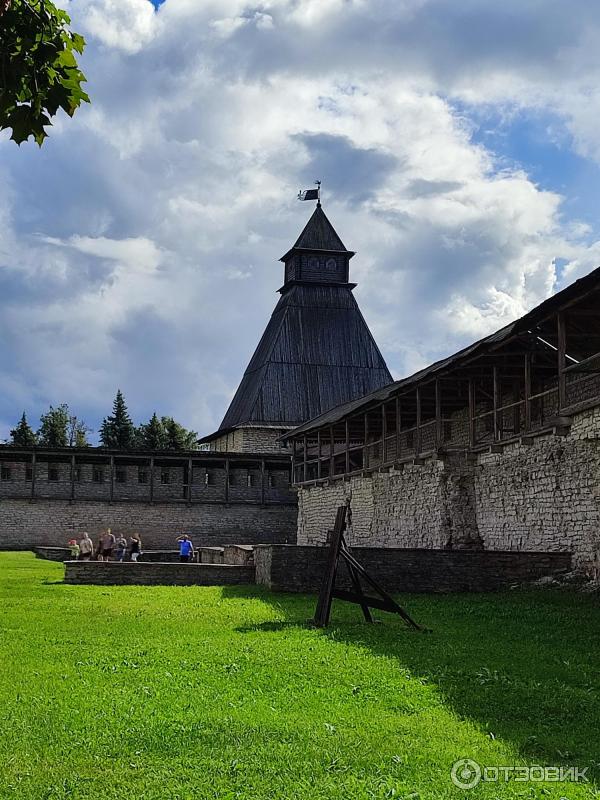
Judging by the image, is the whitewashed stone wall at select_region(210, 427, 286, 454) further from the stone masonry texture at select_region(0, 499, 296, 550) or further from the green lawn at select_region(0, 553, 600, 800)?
the green lawn at select_region(0, 553, 600, 800)

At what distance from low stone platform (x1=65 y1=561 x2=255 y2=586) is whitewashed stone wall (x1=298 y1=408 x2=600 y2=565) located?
507cm

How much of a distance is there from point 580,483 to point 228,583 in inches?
248

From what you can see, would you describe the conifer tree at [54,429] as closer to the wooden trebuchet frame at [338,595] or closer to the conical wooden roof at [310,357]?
the conical wooden roof at [310,357]

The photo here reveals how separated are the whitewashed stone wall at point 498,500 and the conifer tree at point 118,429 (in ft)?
125

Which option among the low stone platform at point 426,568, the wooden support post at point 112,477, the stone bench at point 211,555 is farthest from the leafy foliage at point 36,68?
the wooden support post at point 112,477

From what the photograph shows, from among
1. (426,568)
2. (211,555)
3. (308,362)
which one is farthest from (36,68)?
(308,362)

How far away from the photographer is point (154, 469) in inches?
1483

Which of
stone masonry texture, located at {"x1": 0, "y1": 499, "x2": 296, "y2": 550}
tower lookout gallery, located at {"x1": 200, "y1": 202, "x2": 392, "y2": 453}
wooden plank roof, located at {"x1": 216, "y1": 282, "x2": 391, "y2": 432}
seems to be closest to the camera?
stone masonry texture, located at {"x1": 0, "y1": 499, "x2": 296, "y2": 550}

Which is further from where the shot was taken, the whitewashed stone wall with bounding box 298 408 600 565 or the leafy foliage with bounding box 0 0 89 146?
the whitewashed stone wall with bounding box 298 408 600 565

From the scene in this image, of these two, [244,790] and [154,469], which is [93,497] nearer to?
[154,469]

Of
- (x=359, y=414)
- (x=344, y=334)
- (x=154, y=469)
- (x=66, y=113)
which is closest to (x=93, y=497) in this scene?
(x=154, y=469)

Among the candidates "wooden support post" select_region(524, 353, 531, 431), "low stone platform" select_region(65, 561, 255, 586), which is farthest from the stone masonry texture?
"wooden support post" select_region(524, 353, 531, 431)

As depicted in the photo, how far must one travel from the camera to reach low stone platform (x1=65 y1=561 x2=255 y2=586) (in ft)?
53.5

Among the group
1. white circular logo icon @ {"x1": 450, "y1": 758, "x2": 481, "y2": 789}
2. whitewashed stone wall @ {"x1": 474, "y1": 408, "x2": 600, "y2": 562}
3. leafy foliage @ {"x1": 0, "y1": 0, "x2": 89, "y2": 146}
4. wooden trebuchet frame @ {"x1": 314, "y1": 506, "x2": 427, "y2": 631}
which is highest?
leafy foliage @ {"x1": 0, "y1": 0, "x2": 89, "y2": 146}
